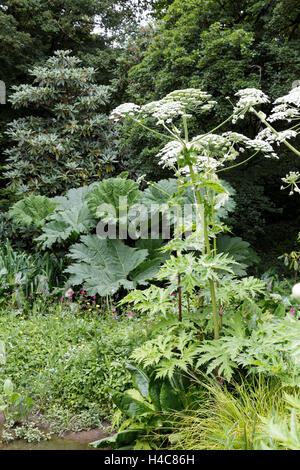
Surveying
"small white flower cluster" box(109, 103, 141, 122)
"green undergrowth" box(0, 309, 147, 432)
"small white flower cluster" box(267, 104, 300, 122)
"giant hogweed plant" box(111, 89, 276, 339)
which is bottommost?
"green undergrowth" box(0, 309, 147, 432)

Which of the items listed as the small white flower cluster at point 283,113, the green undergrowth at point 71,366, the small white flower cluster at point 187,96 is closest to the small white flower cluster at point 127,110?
the small white flower cluster at point 187,96

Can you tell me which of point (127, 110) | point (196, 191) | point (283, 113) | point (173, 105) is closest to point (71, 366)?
point (196, 191)

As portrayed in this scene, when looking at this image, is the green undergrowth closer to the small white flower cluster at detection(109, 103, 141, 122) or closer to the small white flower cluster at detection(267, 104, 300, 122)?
the small white flower cluster at detection(109, 103, 141, 122)

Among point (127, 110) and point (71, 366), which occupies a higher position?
point (127, 110)

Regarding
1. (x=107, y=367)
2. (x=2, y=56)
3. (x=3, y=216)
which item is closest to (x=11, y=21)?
(x=2, y=56)

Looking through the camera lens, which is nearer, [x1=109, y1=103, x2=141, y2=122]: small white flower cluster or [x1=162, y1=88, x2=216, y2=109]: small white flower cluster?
[x1=162, y1=88, x2=216, y2=109]: small white flower cluster

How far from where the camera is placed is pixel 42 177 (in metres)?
5.90

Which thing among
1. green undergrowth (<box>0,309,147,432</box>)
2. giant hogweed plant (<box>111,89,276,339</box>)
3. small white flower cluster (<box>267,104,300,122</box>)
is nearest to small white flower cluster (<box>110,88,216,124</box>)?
giant hogweed plant (<box>111,89,276,339</box>)

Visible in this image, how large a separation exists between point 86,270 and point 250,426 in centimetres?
270

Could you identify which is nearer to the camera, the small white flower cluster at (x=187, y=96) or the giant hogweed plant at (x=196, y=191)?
the giant hogweed plant at (x=196, y=191)

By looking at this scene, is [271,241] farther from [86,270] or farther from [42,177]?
[42,177]

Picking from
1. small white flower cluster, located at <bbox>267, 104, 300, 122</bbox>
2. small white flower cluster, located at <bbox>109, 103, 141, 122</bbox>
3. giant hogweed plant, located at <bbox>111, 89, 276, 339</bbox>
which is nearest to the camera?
giant hogweed plant, located at <bbox>111, 89, 276, 339</bbox>

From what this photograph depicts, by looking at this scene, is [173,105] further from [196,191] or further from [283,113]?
[283,113]

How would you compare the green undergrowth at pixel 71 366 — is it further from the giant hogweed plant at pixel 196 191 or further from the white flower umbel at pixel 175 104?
the white flower umbel at pixel 175 104
